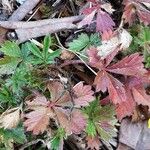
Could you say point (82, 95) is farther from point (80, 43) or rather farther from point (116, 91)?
point (80, 43)

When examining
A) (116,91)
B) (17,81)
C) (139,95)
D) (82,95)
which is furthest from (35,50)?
(139,95)

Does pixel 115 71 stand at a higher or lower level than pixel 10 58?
lower

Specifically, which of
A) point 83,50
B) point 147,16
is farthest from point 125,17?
point 83,50

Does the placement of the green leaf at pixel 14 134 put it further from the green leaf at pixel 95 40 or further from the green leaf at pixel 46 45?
the green leaf at pixel 95 40

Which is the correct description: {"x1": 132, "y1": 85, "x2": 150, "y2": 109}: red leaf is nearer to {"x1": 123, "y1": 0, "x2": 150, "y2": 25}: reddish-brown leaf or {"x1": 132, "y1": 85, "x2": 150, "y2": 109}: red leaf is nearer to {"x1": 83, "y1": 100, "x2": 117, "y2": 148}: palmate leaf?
{"x1": 83, "y1": 100, "x2": 117, "y2": 148}: palmate leaf

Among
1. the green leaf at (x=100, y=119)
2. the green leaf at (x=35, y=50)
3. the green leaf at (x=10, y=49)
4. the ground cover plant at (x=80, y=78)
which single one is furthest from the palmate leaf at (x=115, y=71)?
the green leaf at (x=10, y=49)

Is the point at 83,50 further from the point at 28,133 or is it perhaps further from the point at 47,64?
the point at 28,133

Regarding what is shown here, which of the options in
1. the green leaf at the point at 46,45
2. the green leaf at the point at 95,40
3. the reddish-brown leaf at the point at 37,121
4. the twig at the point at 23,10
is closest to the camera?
the reddish-brown leaf at the point at 37,121
